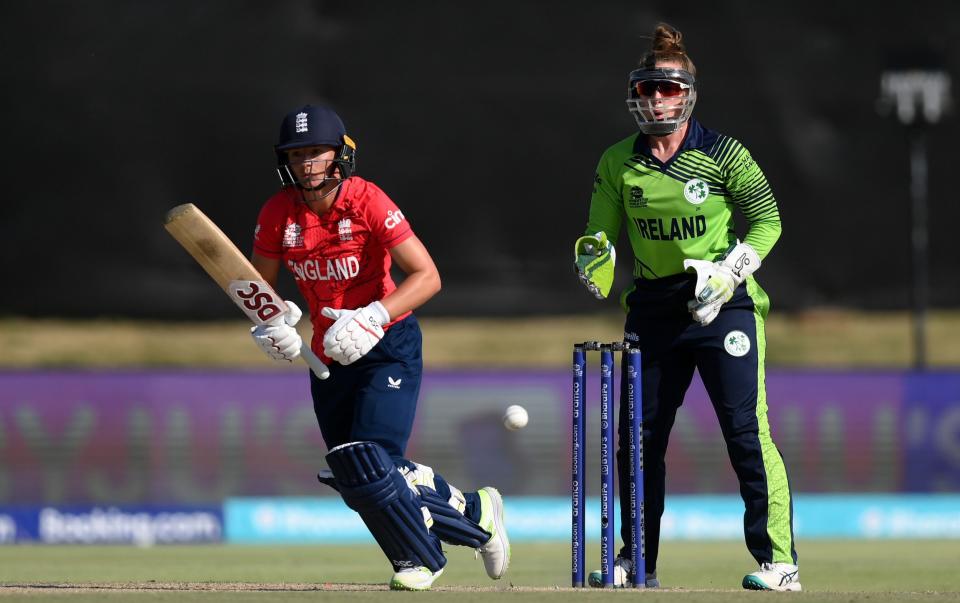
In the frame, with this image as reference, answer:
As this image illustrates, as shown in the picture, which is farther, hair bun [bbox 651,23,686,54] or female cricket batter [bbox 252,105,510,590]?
hair bun [bbox 651,23,686,54]

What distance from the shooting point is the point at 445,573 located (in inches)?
267

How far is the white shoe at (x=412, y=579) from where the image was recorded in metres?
5.08

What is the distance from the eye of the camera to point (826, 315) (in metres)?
12.1

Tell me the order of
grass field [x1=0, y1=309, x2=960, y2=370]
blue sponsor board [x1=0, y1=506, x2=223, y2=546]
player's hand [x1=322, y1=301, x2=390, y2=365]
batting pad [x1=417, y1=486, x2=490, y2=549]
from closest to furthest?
player's hand [x1=322, y1=301, x2=390, y2=365] → batting pad [x1=417, y1=486, x2=490, y2=549] → blue sponsor board [x1=0, y1=506, x2=223, y2=546] → grass field [x1=0, y1=309, x2=960, y2=370]

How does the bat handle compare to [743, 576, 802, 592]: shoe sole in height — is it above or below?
above

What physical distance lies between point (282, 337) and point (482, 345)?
28.7 ft

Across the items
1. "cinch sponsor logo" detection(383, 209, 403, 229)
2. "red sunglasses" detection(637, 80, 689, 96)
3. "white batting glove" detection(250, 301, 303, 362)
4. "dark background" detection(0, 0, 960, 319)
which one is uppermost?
"dark background" detection(0, 0, 960, 319)

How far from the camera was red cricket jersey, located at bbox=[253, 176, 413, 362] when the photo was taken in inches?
207

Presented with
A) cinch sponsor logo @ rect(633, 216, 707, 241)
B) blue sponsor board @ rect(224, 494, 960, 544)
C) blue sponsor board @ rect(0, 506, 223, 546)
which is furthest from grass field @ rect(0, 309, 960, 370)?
cinch sponsor logo @ rect(633, 216, 707, 241)

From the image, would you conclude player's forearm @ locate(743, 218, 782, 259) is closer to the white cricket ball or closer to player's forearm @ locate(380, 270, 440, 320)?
the white cricket ball

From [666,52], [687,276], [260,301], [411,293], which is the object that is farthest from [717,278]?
[260,301]

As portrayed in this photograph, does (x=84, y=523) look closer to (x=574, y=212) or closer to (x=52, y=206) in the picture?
(x=52, y=206)

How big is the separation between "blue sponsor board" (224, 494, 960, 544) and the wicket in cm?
512

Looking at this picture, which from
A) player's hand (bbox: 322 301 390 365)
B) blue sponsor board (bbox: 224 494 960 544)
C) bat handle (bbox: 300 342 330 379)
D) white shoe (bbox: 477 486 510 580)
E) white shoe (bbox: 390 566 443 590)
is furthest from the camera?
blue sponsor board (bbox: 224 494 960 544)
